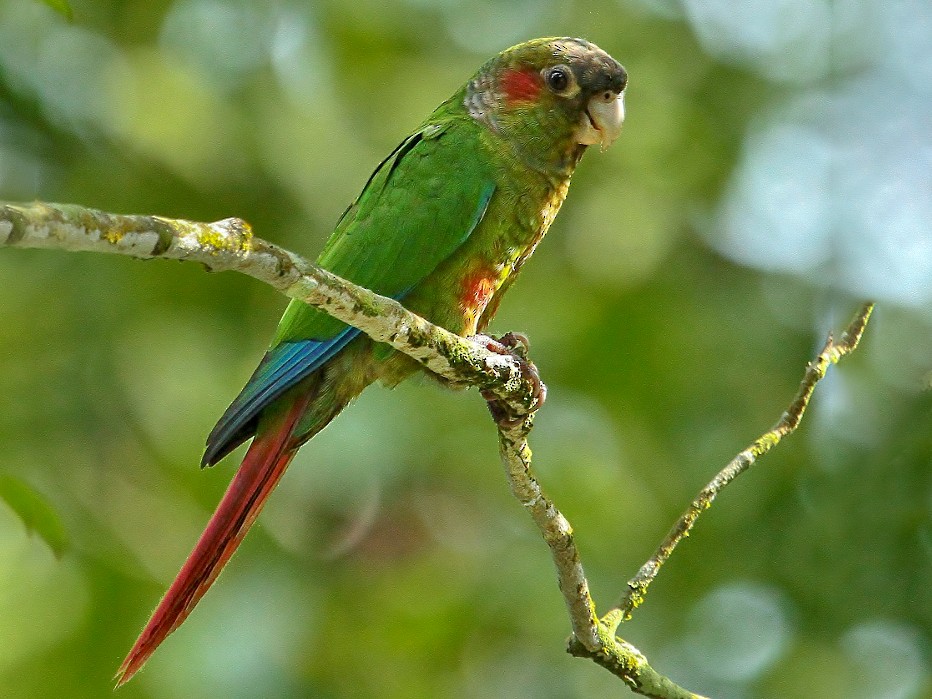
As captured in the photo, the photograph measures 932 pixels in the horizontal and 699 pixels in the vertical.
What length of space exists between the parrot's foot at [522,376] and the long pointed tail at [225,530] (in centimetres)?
61

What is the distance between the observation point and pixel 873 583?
13.5 ft

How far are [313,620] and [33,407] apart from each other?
175 cm

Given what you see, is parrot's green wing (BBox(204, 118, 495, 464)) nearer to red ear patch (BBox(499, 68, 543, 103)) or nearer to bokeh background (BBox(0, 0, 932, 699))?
red ear patch (BBox(499, 68, 543, 103))

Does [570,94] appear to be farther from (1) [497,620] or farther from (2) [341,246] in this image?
(1) [497,620]

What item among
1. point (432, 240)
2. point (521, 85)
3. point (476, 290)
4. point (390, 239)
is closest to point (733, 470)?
point (476, 290)

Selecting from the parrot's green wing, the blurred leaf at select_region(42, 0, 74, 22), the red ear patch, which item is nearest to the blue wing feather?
the parrot's green wing

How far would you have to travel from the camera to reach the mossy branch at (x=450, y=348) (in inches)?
54.9

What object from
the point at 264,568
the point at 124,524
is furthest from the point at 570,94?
the point at 124,524

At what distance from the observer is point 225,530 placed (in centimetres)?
291

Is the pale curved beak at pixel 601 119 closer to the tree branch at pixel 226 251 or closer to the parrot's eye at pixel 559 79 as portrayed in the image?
the parrot's eye at pixel 559 79

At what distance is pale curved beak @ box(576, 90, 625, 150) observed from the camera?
3359 mm

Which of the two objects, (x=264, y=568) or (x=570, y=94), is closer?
(x=570, y=94)

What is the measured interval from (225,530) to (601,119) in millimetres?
1766

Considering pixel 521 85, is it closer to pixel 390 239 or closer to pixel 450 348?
pixel 390 239
